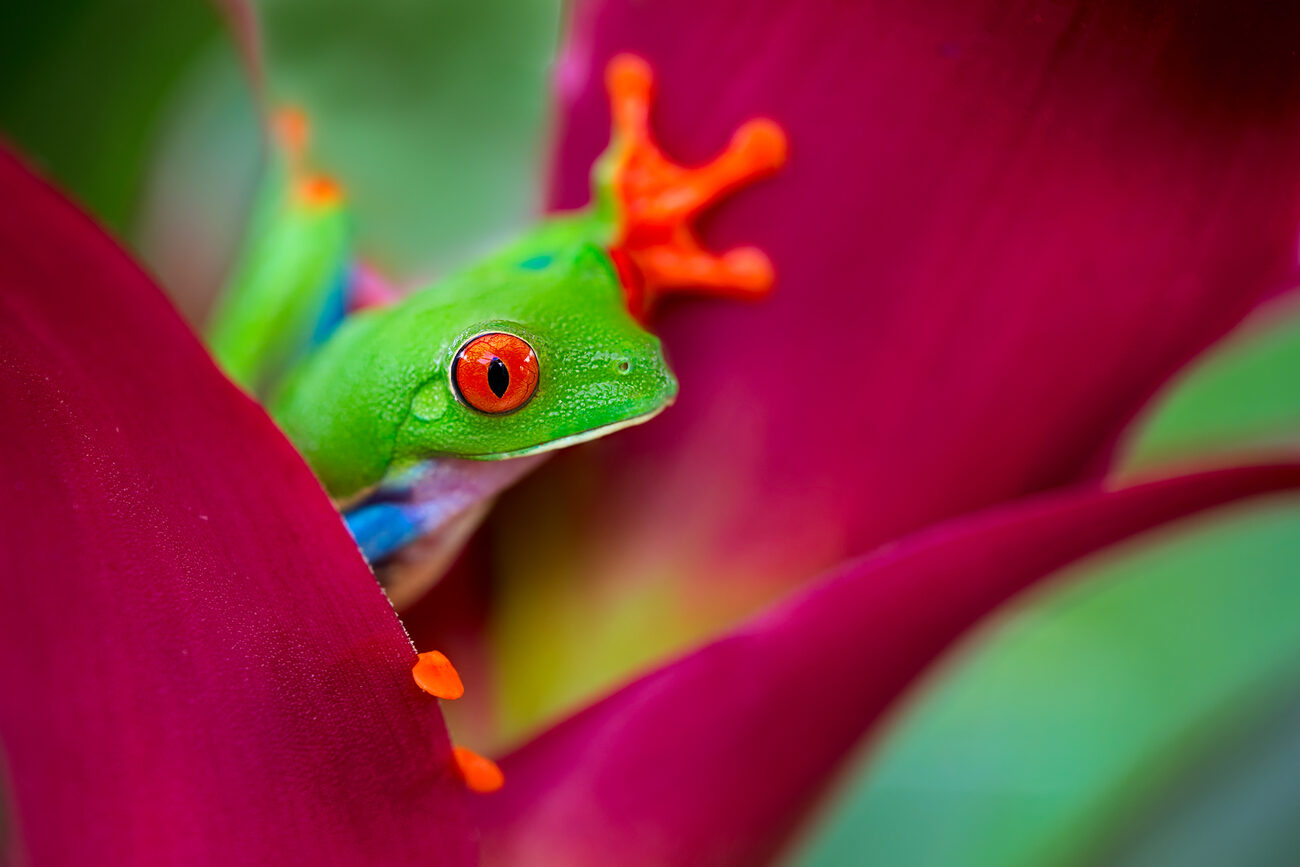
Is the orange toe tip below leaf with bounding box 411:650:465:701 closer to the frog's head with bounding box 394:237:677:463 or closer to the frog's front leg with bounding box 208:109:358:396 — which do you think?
the frog's head with bounding box 394:237:677:463

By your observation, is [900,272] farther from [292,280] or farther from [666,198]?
[292,280]

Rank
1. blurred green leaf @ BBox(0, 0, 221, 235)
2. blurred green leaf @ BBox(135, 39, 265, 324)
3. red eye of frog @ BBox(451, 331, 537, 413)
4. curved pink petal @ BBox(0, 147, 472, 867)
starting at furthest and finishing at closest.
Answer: blurred green leaf @ BBox(135, 39, 265, 324)
blurred green leaf @ BBox(0, 0, 221, 235)
red eye of frog @ BBox(451, 331, 537, 413)
curved pink petal @ BBox(0, 147, 472, 867)

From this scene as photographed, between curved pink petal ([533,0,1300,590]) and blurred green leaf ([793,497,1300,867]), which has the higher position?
curved pink petal ([533,0,1300,590])

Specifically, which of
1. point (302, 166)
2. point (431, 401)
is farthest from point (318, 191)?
point (431, 401)

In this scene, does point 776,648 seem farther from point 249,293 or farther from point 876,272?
point 249,293

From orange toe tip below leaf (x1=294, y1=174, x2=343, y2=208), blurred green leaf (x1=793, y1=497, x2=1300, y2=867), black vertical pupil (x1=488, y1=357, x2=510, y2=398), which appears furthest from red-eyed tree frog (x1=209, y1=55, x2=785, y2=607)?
blurred green leaf (x1=793, y1=497, x2=1300, y2=867)

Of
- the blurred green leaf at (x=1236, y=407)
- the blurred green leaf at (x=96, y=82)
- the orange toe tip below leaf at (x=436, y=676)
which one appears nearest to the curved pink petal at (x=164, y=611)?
the orange toe tip below leaf at (x=436, y=676)

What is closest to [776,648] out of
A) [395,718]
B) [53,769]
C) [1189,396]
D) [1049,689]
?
[395,718]
